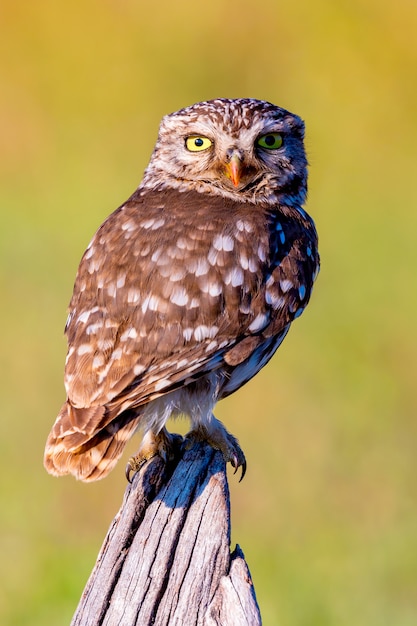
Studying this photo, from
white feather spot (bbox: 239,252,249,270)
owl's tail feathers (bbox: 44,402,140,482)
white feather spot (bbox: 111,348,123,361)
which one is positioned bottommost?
owl's tail feathers (bbox: 44,402,140,482)

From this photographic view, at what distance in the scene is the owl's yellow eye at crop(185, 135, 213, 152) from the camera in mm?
4139

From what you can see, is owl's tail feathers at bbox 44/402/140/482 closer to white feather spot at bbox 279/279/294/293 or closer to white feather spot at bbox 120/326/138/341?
white feather spot at bbox 120/326/138/341

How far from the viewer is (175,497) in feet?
10.4

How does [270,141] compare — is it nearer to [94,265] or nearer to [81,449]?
[94,265]

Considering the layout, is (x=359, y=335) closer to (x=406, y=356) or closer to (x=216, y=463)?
(x=406, y=356)

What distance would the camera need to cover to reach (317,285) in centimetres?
805

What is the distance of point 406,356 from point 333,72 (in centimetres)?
384

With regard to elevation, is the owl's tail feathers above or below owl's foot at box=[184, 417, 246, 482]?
below

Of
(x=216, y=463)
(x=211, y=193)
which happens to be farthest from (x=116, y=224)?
(x=216, y=463)

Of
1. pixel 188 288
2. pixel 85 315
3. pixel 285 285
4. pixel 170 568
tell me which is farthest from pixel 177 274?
pixel 170 568

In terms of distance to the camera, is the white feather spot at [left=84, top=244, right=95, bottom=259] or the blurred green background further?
the blurred green background

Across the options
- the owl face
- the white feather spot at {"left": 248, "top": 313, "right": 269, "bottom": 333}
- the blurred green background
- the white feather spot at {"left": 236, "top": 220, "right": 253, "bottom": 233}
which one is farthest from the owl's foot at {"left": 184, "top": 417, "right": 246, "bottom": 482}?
the blurred green background

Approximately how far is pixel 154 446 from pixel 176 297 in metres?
0.57

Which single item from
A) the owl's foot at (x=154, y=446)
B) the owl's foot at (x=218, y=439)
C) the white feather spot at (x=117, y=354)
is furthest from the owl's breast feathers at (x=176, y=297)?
the owl's foot at (x=154, y=446)
